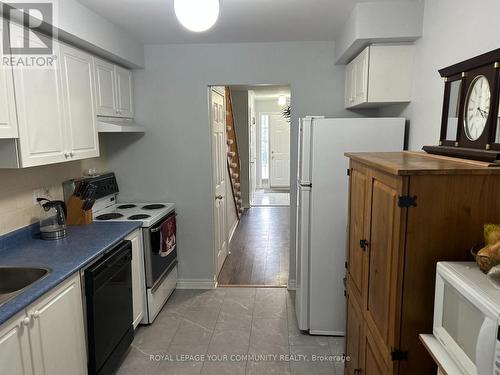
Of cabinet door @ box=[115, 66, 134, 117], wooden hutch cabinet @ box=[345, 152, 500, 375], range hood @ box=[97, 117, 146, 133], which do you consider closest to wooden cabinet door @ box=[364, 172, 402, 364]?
wooden hutch cabinet @ box=[345, 152, 500, 375]

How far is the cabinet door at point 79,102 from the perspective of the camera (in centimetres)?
238

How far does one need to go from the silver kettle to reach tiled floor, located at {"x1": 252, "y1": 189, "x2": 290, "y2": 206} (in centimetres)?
541

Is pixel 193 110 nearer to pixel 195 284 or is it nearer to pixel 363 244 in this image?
pixel 195 284

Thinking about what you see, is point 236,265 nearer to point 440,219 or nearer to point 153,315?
point 153,315

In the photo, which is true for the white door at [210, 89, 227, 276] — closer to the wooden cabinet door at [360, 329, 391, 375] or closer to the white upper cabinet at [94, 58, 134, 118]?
the white upper cabinet at [94, 58, 134, 118]

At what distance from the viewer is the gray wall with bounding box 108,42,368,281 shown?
3416 mm

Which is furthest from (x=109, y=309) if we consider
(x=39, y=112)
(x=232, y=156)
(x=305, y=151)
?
(x=232, y=156)

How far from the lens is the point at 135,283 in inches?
109

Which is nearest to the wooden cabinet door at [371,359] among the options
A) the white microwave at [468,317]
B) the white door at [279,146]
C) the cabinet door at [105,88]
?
the white microwave at [468,317]

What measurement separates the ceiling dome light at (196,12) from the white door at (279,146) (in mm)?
7614

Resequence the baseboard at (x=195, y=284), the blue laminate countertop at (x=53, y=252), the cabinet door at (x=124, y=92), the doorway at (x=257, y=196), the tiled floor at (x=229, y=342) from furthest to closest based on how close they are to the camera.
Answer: the doorway at (x=257, y=196), the baseboard at (x=195, y=284), the cabinet door at (x=124, y=92), the tiled floor at (x=229, y=342), the blue laminate countertop at (x=53, y=252)

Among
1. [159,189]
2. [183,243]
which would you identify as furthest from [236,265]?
[159,189]

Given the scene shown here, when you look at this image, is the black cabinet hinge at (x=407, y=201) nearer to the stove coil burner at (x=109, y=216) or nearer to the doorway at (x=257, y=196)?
the stove coil burner at (x=109, y=216)

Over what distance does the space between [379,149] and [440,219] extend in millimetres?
1424
